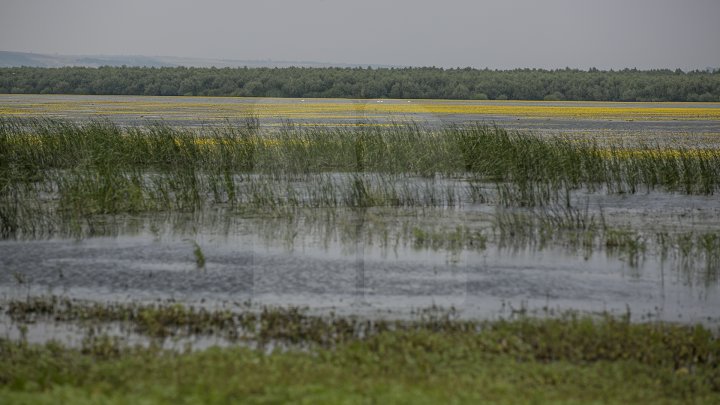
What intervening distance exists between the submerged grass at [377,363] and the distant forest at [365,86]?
86298 mm

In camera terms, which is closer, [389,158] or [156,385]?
[156,385]

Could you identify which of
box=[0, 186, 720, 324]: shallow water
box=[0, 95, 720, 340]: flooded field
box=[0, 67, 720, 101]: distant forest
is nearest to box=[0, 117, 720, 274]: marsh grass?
box=[0, 95, 720, 340]: flooded field

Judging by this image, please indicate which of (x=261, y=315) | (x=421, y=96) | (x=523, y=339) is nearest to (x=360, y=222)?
(x=261, y=315)

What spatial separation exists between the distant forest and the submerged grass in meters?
86.3

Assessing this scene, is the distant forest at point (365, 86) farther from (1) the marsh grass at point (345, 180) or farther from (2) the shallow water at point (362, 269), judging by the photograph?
(2) the shallow water at point (362, 269)

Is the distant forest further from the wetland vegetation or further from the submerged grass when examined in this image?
the submerged grass

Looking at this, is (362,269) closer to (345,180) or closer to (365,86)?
(345,180)

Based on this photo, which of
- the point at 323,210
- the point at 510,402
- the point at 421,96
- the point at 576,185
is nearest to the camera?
the point at 510,402

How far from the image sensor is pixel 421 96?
331ft

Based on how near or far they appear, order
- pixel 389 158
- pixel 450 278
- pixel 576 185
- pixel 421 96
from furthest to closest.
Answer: pixel 421 96 → pixel 389 158 → pixel 576 185 → pixel 450 278

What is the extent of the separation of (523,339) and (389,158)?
15418mm

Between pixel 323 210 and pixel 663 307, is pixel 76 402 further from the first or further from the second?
pixel 323 210

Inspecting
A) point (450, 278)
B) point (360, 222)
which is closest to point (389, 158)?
point (360, 222)

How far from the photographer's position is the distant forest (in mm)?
100688
